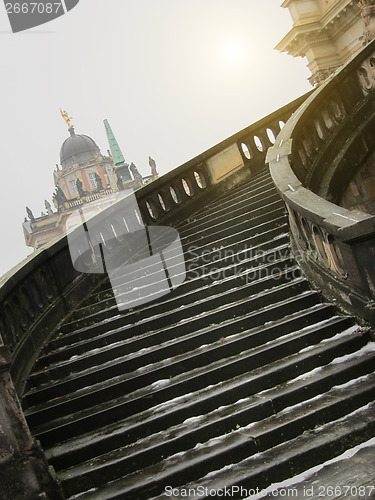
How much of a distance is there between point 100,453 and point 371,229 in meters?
3.32

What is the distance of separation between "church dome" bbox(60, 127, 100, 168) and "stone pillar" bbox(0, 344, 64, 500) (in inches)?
3814

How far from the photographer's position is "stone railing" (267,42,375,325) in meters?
4.92

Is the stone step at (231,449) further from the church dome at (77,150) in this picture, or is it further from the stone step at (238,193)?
the church dome at (77,150)

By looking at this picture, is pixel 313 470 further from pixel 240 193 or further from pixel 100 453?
pixel 240 193

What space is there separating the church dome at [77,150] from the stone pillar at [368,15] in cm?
8398

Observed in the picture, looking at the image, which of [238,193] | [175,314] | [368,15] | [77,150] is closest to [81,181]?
[77,150]

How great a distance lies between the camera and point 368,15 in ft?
57.1

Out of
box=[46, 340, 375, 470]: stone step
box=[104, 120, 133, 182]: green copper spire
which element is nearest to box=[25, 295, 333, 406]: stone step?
box=[46, 340, 375, 470]: stone step

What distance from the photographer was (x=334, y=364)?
4945 mm

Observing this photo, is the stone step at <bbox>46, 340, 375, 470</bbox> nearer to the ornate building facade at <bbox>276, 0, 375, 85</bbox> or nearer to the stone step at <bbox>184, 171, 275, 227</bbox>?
the stone step at <bbox>184, 171, 275, 227</bbox>

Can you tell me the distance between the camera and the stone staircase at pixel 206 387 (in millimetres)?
4176

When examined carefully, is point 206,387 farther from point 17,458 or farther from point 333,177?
point 333,177

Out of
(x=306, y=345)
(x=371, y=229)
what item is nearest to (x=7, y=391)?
(x=306, y=345)

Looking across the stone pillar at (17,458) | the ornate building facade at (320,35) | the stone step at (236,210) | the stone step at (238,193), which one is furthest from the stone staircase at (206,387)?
the ornate building facade at (320,35)
